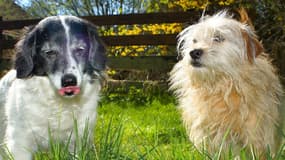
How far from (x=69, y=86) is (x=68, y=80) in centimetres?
6

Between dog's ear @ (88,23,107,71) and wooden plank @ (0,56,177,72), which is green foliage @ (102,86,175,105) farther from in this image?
dog's ear @ (88,23,107,71)

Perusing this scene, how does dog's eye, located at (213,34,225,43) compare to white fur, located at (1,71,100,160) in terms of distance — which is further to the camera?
dog's eye, located at (213,34,225,43)

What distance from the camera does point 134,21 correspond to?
11.3 meters

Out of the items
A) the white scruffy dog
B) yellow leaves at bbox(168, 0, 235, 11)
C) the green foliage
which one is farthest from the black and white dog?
yellow leaves at bbox(168, 0, 235, 11)

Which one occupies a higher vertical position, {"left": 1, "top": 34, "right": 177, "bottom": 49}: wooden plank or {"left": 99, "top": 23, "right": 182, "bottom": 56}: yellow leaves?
{"left": 1, "top": 34, "right": 177, "bottom": 49}: wooden plank

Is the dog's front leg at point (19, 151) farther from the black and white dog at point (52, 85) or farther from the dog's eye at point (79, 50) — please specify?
the dog's eye at point (79, 50)

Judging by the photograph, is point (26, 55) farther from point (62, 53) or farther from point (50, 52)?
point (62, 53)

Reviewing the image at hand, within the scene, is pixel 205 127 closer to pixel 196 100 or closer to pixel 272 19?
pixel 196 100

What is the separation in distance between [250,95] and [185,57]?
1.91 ft

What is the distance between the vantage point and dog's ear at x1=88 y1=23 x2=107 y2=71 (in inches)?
146

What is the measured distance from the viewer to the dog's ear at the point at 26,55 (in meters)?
3.60

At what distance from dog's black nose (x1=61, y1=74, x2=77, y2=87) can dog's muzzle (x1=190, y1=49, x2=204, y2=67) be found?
116cm

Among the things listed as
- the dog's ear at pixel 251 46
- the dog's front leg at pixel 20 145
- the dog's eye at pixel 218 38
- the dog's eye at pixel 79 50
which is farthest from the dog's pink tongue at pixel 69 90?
the dog's ear at pixel 251 46

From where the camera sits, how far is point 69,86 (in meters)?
3.37
